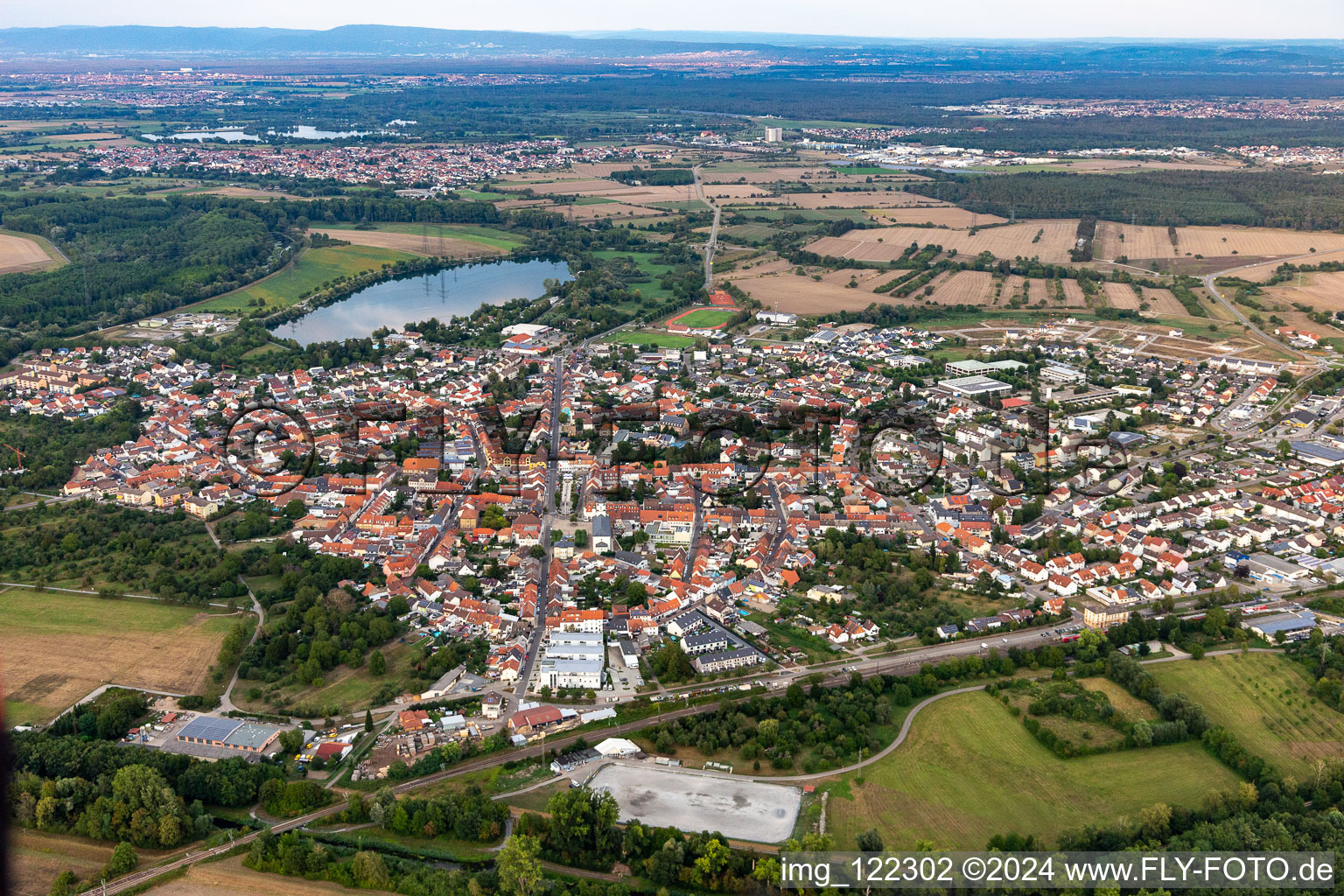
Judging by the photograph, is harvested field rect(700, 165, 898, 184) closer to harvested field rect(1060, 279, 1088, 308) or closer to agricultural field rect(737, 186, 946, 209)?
agricultural field rect(737, 186, 946, 209)

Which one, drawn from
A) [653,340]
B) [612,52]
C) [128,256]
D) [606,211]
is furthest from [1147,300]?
[612,52]

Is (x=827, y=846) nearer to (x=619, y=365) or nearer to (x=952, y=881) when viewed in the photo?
(x=952, y=881)

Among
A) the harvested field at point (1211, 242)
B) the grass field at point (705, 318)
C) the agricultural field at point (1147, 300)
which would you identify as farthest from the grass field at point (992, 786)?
the harvested field at point (1211, 242)

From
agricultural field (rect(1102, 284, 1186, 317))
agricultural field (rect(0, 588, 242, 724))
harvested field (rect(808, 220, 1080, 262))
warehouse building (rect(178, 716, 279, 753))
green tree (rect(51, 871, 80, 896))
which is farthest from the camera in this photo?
harvested field (rect(808, 220, 1080, 262))

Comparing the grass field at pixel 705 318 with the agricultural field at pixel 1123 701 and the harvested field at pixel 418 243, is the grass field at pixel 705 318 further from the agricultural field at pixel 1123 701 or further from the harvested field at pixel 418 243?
the agricultural field at pixel 1123 701

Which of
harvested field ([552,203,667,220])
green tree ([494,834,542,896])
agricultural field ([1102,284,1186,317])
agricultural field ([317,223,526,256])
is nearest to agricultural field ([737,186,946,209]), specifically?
harvested field ([552,203,667,220])

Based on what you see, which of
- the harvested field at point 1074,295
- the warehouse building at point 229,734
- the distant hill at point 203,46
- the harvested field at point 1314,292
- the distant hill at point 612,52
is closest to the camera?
the warehouse building at point 229,734

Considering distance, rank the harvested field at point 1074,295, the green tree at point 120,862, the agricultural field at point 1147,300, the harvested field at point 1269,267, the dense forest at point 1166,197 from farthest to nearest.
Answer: the dense forest at point 1166,197
the harvested field at point 1269,267
the harvested field at point 1074,295
the agricultural field at point 1147,300
the green tree at point 120,862
